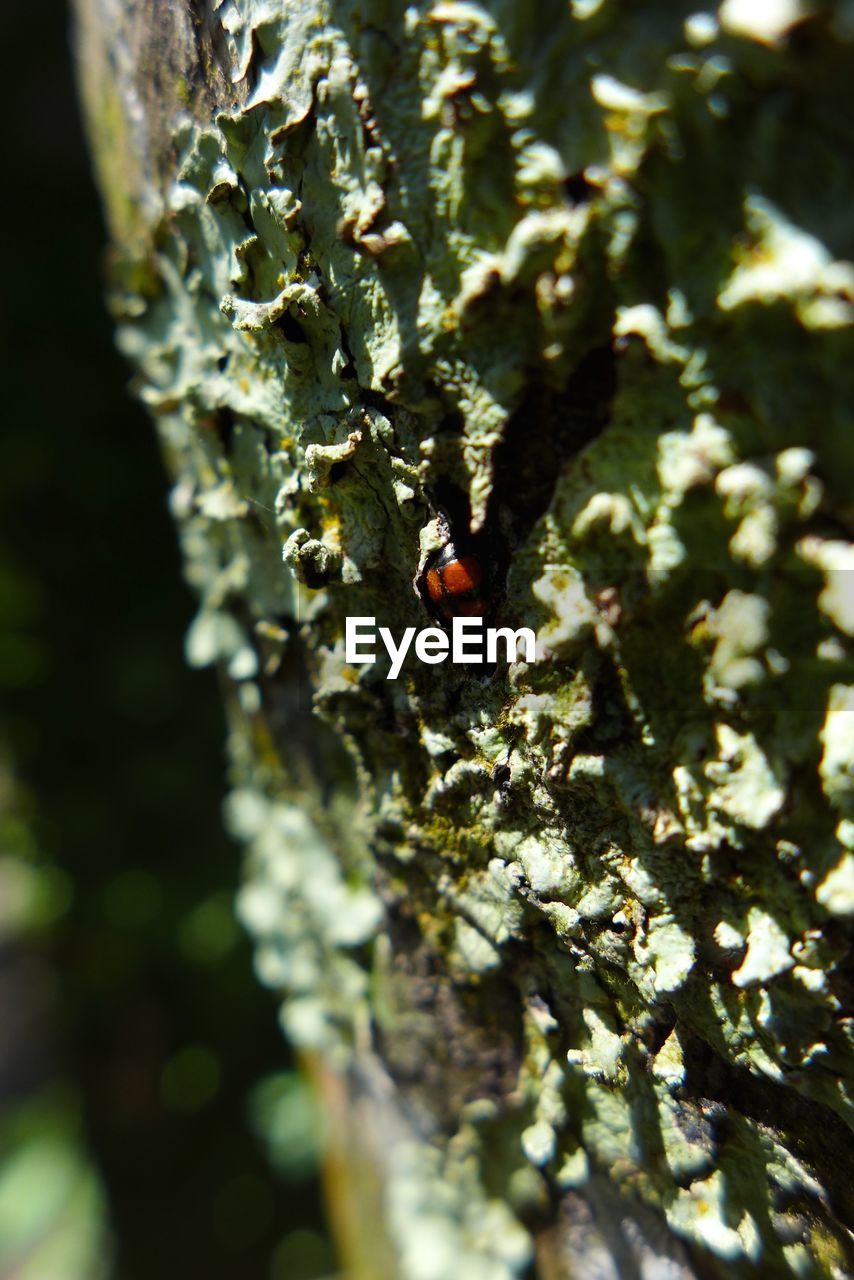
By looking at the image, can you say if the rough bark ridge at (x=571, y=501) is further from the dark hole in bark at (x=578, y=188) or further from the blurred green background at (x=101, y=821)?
the blurred green background at (x=101, y=821)

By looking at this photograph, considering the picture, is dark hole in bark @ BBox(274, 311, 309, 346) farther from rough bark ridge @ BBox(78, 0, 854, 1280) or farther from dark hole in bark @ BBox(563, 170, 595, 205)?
dark hole in bark @ BBox(563, 170, 595, 205)

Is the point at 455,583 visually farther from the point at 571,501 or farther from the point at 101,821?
the point at 101,821

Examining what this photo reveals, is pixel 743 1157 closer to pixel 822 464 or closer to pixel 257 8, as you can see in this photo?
pixel 822 464

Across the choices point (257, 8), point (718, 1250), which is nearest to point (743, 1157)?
point (718, 1250)

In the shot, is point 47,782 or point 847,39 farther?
point 47,782

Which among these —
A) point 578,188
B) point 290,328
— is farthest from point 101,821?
point 578,188

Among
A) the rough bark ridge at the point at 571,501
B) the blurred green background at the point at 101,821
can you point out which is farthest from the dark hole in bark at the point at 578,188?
the blurred green background at the point at 101,821
